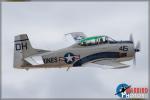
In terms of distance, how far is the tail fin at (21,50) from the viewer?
3069 centimetres

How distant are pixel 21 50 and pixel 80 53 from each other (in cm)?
406

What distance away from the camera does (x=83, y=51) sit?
103 ft

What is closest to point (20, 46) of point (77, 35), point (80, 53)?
point (80, 53)

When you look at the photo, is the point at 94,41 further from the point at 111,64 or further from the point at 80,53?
the point at 111,64

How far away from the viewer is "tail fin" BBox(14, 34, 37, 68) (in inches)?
1208

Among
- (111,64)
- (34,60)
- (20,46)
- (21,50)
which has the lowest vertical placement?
(111,64)

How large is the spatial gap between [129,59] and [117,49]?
1.10 m

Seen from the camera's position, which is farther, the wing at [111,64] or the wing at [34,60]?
the wing at [34,60]

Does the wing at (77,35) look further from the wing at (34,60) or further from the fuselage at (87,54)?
the wing at (34,60)

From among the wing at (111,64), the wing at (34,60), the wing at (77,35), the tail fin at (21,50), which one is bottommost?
the wing at (111,64)

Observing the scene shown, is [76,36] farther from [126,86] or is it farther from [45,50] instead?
[126,86]

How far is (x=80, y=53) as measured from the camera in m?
31.4

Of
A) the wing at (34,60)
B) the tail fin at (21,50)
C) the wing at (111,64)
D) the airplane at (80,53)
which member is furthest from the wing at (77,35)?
the wing at (34,60)

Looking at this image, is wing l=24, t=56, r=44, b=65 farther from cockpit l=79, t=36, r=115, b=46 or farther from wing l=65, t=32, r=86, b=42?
wing l=65, t=32, r=86, b=42
